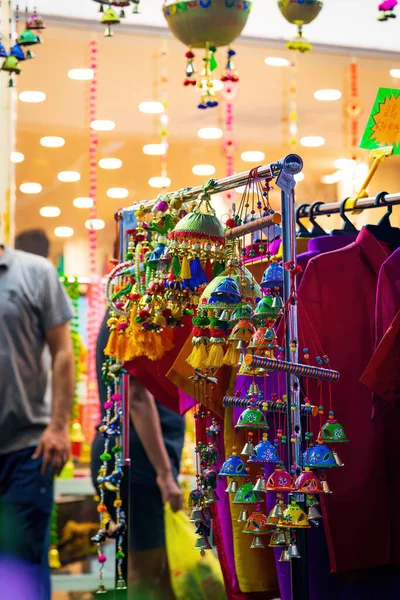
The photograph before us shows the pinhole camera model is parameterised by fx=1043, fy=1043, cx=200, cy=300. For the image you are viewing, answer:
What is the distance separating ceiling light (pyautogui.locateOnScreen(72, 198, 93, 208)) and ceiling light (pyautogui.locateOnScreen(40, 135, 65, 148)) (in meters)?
0.26

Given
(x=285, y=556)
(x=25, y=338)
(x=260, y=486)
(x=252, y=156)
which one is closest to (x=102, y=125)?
(x=252, y=156)

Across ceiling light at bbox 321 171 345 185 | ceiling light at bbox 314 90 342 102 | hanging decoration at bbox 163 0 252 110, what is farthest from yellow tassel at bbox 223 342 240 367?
ceiling light at bbox 314 90 342 102

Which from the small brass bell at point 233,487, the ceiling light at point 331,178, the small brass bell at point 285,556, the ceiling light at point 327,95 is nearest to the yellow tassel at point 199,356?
the small brass bell at point 233,487

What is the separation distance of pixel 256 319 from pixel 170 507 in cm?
179

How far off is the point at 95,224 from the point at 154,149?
488 mm

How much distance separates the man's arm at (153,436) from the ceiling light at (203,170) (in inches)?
57.3

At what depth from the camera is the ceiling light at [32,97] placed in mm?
4695

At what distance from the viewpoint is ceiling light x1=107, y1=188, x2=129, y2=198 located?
15.9ft

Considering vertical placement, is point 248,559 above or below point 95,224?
below

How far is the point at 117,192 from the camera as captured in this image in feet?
16.0

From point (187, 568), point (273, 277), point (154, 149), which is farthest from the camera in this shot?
point (154, 149)

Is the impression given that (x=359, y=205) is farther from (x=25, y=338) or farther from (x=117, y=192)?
(x=117, y=192)

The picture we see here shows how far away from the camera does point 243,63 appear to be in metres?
5.14

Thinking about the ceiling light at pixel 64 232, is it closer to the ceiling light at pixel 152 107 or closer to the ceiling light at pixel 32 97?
the ceiling light at pixel 32 97
